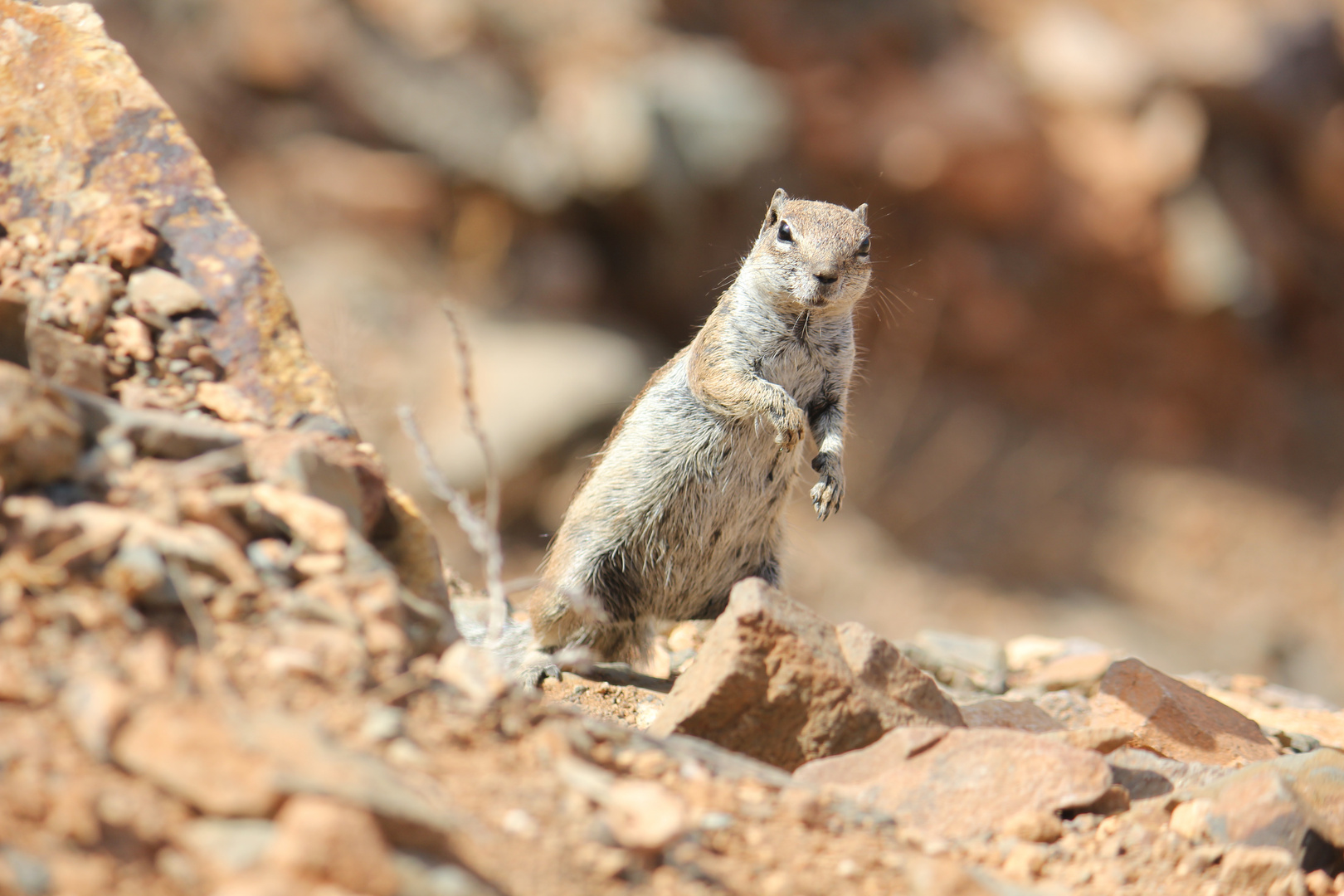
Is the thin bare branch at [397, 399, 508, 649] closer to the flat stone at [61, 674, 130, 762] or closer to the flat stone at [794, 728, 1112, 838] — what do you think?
the flat stone at [61, 674, 130, 762]

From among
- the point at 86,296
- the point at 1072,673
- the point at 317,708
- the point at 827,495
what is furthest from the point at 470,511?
the point at 1072,673

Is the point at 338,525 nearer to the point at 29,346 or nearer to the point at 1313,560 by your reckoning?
the point at 29,346

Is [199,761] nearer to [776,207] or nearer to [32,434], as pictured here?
[32,434]

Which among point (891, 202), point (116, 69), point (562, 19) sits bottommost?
point (116, 69)

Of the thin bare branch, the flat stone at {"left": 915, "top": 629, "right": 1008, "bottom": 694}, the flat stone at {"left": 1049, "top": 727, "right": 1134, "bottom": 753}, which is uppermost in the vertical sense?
the thin bare branch

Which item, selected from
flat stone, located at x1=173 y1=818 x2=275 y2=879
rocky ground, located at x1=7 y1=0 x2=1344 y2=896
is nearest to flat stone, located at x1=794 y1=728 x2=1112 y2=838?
rocky ground, located at x1=7 y1=0 x2=1344 y2=896

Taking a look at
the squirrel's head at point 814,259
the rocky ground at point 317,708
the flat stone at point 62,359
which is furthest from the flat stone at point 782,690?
the squirrel's head at point 814,259

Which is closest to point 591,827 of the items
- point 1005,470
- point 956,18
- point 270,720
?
point 270,720
